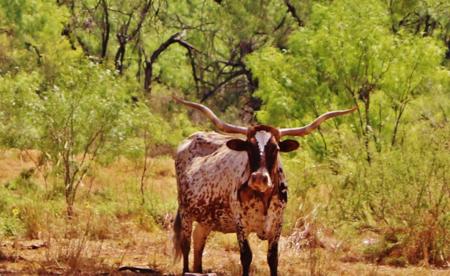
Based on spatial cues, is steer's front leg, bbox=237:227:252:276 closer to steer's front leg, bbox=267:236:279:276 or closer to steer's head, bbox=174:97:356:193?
steer's front leg, bbox=267:236:279:276

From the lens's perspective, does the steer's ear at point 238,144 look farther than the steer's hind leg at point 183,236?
No

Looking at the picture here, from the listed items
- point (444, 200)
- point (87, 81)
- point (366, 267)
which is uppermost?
point (87, 81)

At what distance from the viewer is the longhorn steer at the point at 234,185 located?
875 cm

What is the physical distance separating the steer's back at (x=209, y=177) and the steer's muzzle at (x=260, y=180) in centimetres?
48

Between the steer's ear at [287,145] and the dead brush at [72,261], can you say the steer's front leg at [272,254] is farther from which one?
the dead brush at [72,261]

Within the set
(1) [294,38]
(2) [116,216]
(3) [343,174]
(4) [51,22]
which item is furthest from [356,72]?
(4) [51,22]

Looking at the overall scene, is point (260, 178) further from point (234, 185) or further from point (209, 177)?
point (209, 177)

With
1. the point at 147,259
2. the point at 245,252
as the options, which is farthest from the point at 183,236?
the point at 245,252

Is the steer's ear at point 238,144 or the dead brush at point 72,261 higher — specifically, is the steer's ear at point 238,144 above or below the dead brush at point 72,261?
above

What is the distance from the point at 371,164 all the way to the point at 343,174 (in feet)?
2.76

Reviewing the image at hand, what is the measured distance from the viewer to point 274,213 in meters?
8.94

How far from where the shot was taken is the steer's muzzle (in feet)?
27.5

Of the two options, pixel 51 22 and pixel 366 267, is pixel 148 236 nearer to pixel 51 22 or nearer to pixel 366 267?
pixel 366 267

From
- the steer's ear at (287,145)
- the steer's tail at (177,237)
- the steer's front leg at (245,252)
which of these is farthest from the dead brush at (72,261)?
the steer's ear at (287,145)
